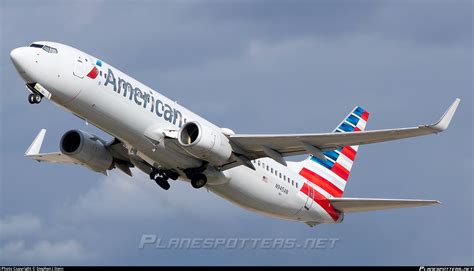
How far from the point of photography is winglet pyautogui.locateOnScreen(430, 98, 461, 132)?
37.5 m

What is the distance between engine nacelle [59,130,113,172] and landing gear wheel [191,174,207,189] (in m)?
5.07

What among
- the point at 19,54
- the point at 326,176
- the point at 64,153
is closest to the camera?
the point at 19,54

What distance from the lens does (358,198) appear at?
48.1 meters

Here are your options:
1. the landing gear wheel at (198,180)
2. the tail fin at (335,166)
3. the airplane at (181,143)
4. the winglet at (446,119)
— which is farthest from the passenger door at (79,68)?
the winglet at (446,119)

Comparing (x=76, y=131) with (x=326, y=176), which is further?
(x=326, y=176)

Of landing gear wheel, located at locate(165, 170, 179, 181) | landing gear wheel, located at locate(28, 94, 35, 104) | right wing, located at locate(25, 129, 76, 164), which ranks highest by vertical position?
right wing, located at locate(25, 129, 76, 164)

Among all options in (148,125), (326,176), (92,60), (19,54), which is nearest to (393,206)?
(326,176)

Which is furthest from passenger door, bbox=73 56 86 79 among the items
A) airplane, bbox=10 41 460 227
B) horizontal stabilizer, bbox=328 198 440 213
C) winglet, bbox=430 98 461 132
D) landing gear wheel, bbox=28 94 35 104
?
horizontal stabilizer, bbox=328 198 440 213

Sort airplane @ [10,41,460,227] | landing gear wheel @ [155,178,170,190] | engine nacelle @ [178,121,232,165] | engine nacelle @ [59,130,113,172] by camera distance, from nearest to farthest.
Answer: airplane @ [10,41,460,227]
engine nacelle @ [178,121,232,165]
landing gear wheel @ [155,178,170,190]
engine nacelle @ [59,130,113,172]

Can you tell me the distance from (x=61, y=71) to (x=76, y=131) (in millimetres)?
6861

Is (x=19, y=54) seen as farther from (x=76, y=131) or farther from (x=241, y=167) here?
(x=241, y=167)

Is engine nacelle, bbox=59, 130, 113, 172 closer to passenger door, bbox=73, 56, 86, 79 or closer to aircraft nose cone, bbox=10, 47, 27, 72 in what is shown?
passenger door, bbox=73, 56, 86, 79

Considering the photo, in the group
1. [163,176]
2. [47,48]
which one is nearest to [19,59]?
[47,48]

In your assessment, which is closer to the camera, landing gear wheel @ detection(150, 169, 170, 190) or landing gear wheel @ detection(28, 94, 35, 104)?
landing gear wheel @ detection(28, 94, 35, 104)
